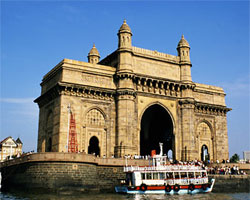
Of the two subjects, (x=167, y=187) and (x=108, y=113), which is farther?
(x=108, y=113)

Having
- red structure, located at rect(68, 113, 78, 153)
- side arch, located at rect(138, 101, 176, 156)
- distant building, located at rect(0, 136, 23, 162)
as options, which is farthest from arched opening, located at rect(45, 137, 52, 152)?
distant building, located at rect(0, 136, 23, 162)

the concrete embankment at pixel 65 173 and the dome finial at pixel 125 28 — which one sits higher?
the dome finial at pixel 125 28

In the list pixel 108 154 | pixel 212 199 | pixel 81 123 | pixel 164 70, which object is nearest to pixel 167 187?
pixel 212 199

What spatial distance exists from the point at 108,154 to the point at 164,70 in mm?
15794

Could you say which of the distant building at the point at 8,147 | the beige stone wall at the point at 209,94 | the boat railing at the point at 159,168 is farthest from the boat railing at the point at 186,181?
the distant building at the point at 8,147

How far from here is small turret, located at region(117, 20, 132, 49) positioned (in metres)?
48.5

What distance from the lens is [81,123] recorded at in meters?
44.3

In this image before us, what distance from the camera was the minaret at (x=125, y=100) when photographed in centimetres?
4516

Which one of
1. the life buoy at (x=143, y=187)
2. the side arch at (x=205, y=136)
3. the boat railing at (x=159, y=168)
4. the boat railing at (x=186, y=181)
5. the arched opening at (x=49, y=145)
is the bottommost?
the life buoy at (x=143, y=187)

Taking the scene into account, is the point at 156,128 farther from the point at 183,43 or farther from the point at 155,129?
the point at 183,43

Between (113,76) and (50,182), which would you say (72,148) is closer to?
(50,182)

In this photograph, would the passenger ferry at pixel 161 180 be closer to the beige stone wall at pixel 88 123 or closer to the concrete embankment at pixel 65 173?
the concrete embankment at pixel 65 173

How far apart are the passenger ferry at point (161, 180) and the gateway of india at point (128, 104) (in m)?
7.31

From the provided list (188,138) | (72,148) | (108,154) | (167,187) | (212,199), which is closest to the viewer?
(212,199)
